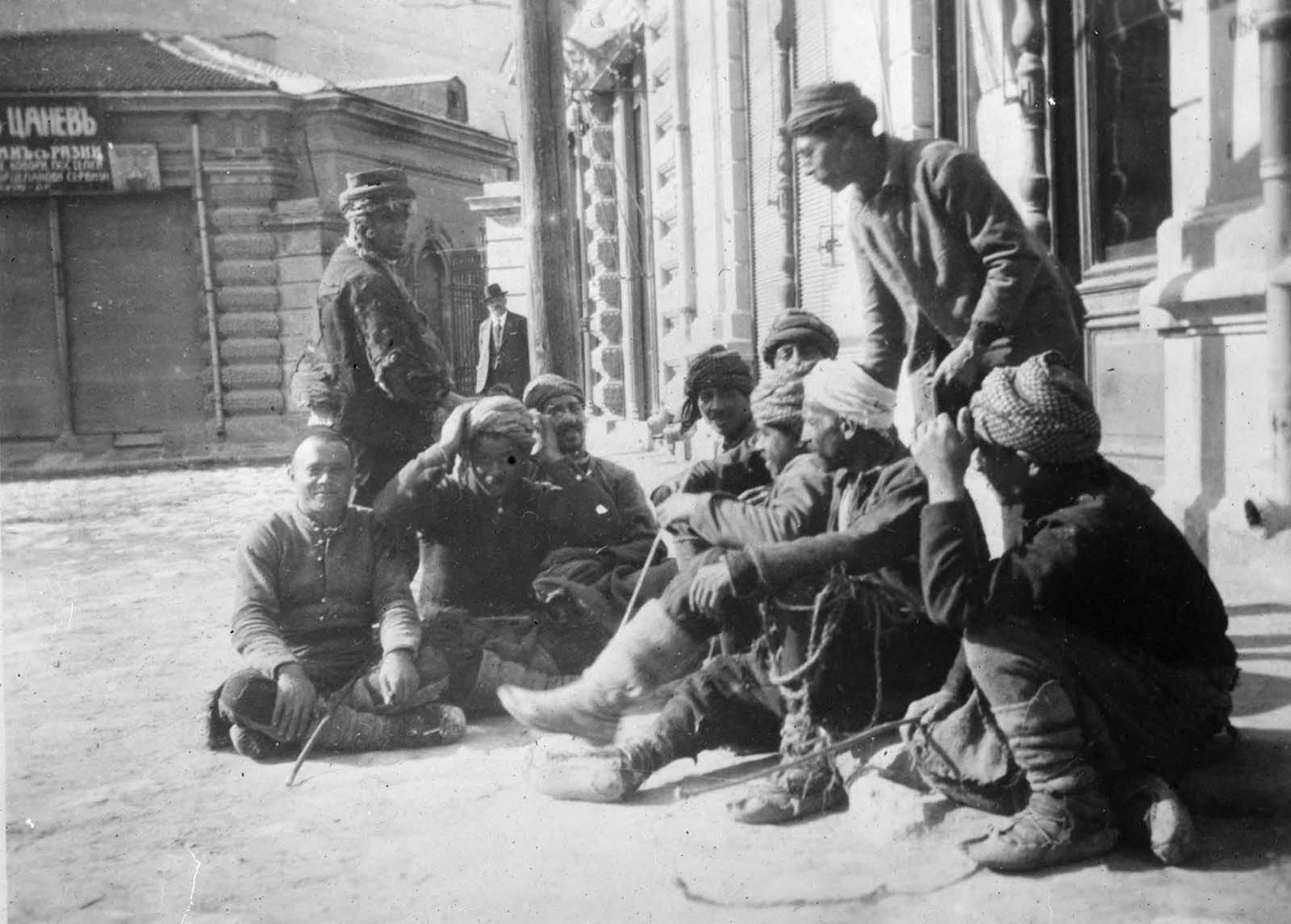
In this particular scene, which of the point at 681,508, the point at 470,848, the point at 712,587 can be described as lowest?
the point at 470,848

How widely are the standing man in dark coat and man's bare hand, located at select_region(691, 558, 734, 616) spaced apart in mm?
8241

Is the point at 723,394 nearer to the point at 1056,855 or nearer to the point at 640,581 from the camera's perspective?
the point at 640,581

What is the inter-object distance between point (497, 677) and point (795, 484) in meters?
1.45

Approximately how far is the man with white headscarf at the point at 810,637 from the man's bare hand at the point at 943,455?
31 centimetres

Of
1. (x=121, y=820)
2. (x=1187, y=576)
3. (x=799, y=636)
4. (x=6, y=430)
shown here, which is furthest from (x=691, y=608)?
(x=6, y=430)

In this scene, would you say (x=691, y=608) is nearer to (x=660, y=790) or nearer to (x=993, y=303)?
(x=660, y=790)

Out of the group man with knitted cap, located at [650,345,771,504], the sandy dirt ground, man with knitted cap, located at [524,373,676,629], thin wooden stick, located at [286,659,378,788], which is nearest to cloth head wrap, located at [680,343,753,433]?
man with knitted cap, located at [650,345,771,504]

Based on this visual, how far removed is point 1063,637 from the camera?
2.68 metres

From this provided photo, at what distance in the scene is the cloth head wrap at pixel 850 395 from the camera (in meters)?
3.27

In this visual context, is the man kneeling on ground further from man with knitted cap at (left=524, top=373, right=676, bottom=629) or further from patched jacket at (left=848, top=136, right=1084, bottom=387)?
patched jacket at (left=848, top=136, right=1084, bottom=387)

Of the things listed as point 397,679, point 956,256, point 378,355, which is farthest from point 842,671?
point 378,355

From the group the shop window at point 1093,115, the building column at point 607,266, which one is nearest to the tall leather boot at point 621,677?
the shop window at point 1093,115

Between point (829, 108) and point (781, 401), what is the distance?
0.86 metres

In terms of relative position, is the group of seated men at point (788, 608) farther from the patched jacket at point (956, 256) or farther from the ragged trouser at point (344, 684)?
the patched jacket at point (956, 256)
